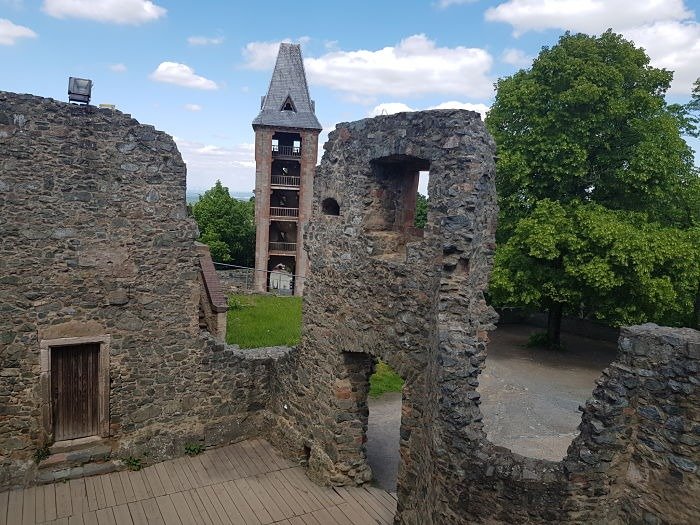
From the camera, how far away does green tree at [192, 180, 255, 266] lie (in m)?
36.2

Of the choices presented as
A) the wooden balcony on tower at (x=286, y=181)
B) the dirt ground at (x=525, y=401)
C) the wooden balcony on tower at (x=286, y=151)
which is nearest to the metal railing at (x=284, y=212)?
the wooden balcony on tower at (x=286, y=181)

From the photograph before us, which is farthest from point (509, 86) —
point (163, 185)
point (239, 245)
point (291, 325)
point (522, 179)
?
point (239, 245)

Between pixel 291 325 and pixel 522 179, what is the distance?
1033cm

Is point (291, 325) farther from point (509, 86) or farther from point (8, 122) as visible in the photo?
point (8, 122)

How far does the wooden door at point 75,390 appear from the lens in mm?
8070

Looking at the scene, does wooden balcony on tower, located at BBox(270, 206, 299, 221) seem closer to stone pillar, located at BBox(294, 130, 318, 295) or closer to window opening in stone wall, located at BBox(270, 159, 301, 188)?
stone pillar, located at BBox(294, 130, 318, 295)

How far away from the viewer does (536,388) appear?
15102 mm

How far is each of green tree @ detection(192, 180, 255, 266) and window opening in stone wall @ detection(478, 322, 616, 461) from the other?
68.6ft

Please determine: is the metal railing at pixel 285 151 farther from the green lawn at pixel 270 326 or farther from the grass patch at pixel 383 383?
the grass patch at pixel 383 383

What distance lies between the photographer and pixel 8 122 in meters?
7.36

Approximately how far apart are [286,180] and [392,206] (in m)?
26.2

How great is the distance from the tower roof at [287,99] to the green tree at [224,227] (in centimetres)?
808

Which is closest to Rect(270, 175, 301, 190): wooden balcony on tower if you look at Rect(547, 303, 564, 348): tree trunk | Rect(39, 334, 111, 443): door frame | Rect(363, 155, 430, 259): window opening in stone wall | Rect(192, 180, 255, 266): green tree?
Rect(192, 180, 255, 266): green tree

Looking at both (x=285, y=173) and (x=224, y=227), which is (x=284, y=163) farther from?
(x=224, y=227)
